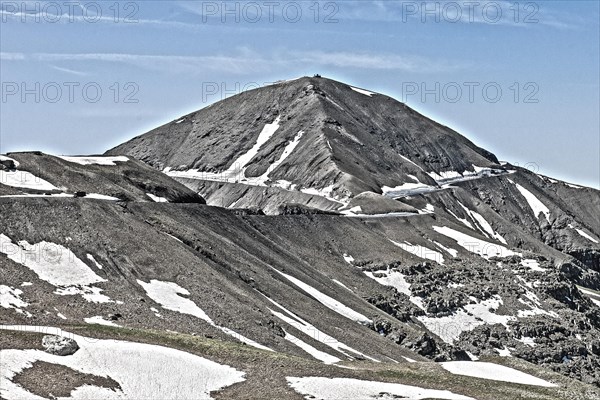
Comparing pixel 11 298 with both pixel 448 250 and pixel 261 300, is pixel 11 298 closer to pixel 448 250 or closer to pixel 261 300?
pixel 261 300

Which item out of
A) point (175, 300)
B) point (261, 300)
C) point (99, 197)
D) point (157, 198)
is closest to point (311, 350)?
point (261, 300)

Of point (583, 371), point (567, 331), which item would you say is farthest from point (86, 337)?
point (567, 331)

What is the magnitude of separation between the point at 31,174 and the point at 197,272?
2629 centimetres

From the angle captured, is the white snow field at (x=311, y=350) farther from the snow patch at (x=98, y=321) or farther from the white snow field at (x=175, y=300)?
the snow patch at (x=98, y=321)

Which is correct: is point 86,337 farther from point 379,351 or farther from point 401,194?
point 401,194

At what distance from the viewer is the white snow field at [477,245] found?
496 feet

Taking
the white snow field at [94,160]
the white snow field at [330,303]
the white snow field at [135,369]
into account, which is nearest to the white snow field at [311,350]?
the white snow field at [330,303]

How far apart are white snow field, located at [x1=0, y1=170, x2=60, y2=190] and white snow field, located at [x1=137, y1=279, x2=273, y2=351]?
22.9 m

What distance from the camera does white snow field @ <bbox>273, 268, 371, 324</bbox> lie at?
317ft

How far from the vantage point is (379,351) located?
84188 millimetres

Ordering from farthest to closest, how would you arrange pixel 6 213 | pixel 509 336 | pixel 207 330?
pixel 509 336 → pixel 6 213 → pixel 207 330

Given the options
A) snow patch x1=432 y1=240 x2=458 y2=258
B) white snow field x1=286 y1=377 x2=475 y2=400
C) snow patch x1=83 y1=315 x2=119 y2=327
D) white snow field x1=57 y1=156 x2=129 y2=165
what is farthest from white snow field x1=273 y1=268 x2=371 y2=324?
snow patch x1=432 y1=240 x2=458 y2=258

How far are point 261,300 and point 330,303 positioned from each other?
1520 centimetres

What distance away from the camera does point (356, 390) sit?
47250mm
